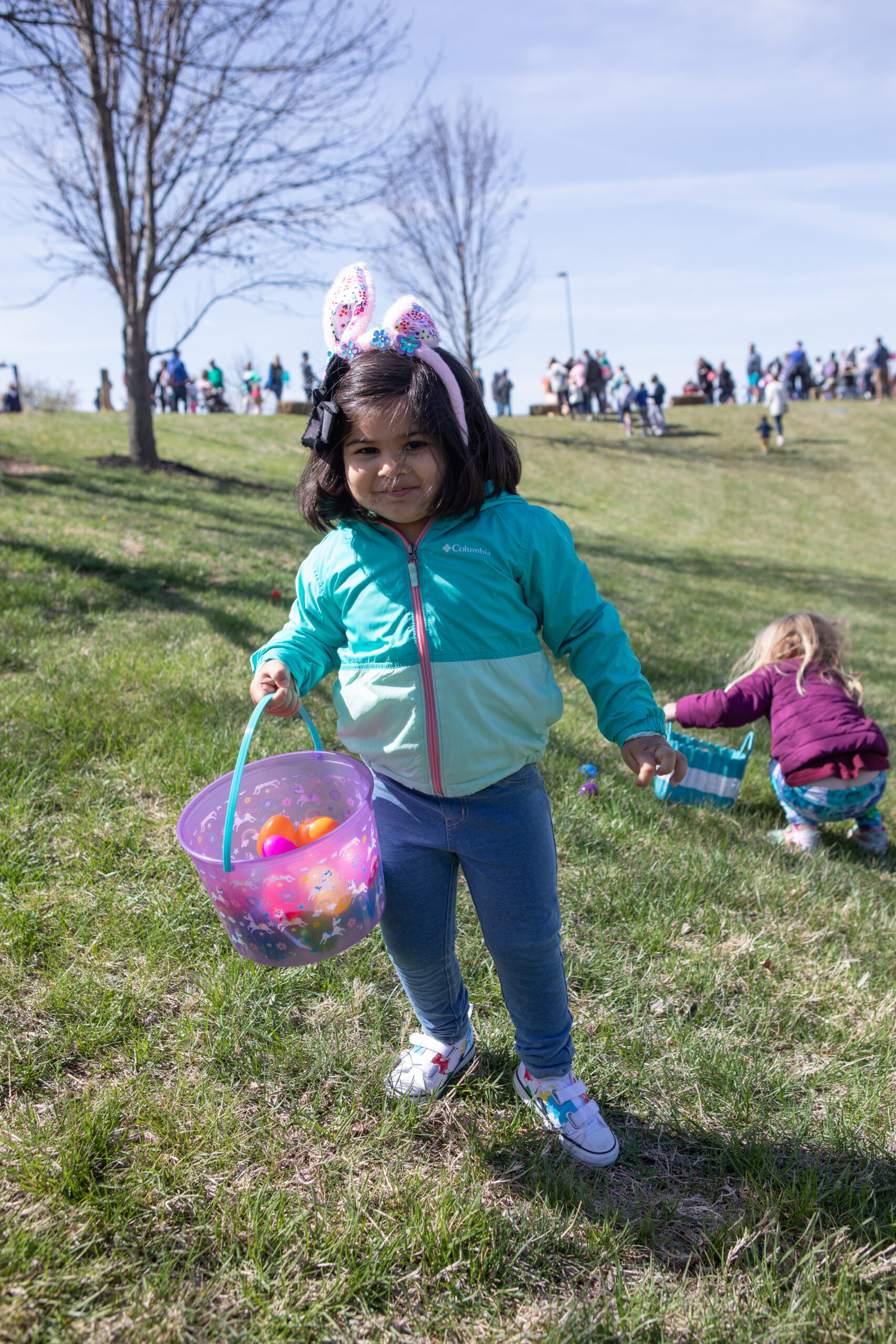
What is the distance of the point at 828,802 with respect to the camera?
3.82 meters

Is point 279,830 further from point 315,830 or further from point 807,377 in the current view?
point 807,377

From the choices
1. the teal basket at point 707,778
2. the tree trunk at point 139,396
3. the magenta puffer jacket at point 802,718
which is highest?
the tree trunk at point 139,396

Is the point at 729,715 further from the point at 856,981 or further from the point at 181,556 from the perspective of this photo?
the point at 181,556

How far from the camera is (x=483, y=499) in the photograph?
2.03m

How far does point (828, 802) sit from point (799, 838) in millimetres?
213

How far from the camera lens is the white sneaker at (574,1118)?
6.77 ft

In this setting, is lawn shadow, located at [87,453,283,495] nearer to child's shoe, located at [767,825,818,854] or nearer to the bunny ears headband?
child's shoe, located at [767,825,818,854]

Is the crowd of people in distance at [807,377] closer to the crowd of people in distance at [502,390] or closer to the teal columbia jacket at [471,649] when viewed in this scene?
the crowd of people in distance at [502,390]

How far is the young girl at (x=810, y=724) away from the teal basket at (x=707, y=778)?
12 cm

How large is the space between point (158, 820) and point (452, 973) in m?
1.41

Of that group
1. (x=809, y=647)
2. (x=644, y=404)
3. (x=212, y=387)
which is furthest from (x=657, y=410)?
(x=809, y=647)

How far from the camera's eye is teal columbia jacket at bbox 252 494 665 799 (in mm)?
1924

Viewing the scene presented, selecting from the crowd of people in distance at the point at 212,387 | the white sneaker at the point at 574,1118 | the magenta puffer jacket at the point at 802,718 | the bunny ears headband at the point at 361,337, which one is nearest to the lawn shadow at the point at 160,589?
the magenta puffer jacket at the point at 802,718

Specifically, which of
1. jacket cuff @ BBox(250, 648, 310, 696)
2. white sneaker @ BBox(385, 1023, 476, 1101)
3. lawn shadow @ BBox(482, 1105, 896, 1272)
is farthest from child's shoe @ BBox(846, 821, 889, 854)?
jacket cuff @ BBox(250, 648, 310, 696)
